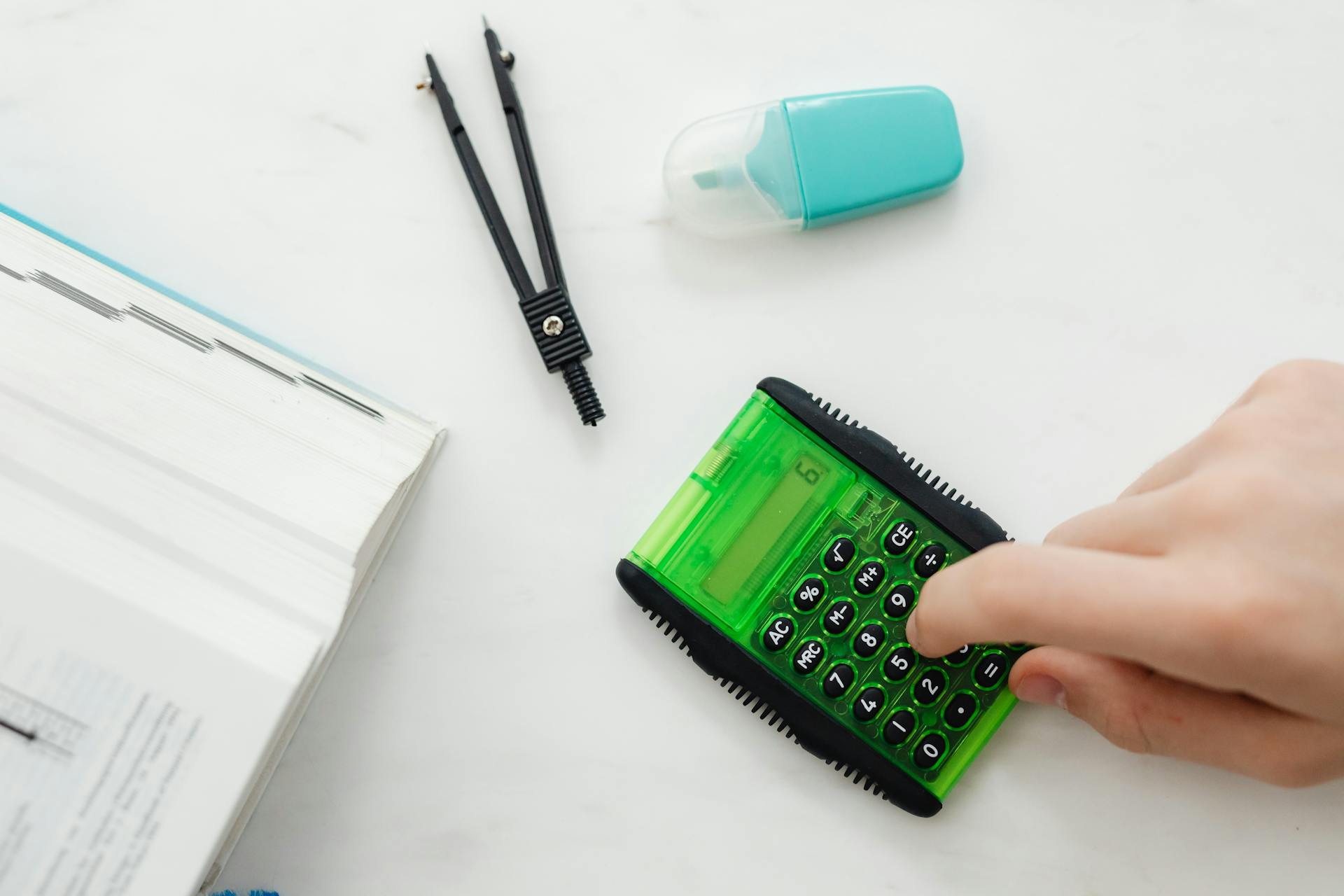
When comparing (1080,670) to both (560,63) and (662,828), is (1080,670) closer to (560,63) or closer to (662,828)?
(662,828)

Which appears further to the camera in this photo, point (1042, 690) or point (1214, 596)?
point (1042, 690)

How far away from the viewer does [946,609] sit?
34 cm

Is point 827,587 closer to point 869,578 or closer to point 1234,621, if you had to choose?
point 869,578

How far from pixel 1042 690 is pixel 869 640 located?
3.1 inches

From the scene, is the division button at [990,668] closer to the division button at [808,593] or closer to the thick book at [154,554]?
the division button at [808,593]

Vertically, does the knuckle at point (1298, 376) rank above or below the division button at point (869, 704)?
above

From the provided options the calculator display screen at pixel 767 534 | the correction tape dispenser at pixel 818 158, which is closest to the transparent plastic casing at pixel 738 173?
the correction tape dispenser at pixel 818 158

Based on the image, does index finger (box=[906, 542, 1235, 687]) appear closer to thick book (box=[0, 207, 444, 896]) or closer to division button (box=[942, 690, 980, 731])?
division button (box=[942, 690, 980, 731])

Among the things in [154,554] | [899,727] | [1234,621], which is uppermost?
[1234,621]

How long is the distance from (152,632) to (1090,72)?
50 cm

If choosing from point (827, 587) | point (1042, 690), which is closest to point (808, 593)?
point (827, 587)

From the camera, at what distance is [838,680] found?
0.42m

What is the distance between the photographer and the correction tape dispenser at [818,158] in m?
0.42

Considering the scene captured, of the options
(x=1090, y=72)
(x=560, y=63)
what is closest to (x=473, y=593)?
(x=560, y=63)
